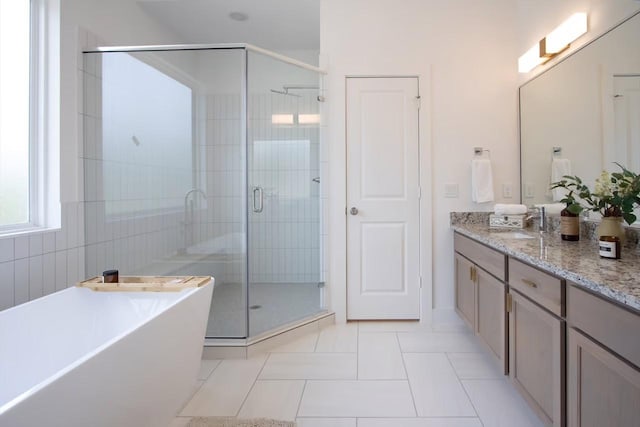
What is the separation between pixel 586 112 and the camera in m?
2.01

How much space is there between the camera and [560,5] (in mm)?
2318

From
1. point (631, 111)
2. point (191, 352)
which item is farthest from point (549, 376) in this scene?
point (191, 352)

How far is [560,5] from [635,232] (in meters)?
1.66

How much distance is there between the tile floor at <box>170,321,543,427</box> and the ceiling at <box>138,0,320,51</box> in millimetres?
3035

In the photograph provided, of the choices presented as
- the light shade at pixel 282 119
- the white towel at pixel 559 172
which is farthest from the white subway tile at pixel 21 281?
the white towel at pixel 559 172

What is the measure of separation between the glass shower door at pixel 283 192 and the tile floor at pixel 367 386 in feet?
1.52

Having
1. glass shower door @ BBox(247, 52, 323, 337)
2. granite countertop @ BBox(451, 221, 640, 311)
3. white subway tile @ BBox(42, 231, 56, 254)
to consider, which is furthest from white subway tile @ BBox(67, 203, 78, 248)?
granite countertop @ BBox(451, 221, 640, 311)

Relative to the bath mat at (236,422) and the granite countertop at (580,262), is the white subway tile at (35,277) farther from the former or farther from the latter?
the granite countertop at (580,262)

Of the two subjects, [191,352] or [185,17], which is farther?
[185,17]

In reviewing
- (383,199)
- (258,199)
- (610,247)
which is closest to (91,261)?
(258,199)

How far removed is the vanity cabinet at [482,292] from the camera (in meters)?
1.88

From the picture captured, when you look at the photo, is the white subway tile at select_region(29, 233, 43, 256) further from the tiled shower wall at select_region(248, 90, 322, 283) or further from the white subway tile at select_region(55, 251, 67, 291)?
the tiled shower wall at select_region(248, 90, 322, 283)

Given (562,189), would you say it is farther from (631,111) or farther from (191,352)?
(191,352)

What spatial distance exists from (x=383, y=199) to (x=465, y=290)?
968 millimetres
